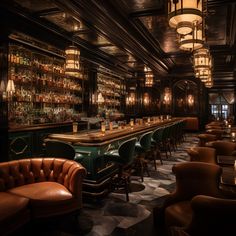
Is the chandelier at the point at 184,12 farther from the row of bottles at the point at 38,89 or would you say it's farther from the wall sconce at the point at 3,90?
the row of bottles at the point at 38,89

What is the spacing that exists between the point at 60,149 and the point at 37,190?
2.63 feet

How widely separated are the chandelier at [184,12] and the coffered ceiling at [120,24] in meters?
1.96

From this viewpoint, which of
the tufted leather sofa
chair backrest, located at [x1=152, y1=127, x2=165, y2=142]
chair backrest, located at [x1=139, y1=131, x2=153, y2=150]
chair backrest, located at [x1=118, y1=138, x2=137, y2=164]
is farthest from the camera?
chair backrest, located at [x1=152, y1=127, x2=165, y2=142]

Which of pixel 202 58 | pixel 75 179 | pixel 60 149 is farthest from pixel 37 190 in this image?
pixel 202 58

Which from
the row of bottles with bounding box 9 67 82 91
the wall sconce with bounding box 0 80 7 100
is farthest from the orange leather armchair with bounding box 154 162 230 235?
the row of bottles with bounding box 9 67 82 91

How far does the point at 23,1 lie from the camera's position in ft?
16.5

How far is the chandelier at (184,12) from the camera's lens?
2320 millimetres

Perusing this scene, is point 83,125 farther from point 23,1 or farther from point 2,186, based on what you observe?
point 2,186

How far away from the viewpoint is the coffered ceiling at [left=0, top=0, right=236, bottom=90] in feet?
16.7

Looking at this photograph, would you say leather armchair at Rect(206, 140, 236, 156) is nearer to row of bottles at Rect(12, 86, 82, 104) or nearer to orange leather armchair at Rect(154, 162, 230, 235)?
orange leather armchair at Rect(154, 162, 230, 235)

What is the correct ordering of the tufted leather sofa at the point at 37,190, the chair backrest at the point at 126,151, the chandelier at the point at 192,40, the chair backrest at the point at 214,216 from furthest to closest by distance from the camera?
1. the chair backrest at the point at 126,151
2. the chandelier at the point at 192,40
3. the tufted leather sofa at the point at 37,190
4. the chair backrest at the point at 214,216

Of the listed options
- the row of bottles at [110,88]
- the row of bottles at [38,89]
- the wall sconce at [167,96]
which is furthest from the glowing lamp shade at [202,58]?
the wall sconce at [167,96]

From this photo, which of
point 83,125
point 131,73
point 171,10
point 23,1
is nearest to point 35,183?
point 171,10

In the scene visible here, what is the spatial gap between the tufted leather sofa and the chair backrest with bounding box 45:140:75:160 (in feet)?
0.71
